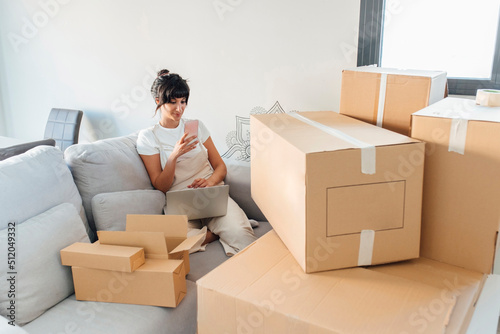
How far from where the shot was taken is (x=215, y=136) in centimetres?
271

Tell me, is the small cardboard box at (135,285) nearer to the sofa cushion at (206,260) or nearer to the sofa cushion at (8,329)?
the sofa cushion at (206,260)

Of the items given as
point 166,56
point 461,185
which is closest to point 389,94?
point 461,185

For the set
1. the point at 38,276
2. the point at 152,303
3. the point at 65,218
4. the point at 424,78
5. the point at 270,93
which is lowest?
the point at 152,303

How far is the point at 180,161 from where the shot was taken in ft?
7.00

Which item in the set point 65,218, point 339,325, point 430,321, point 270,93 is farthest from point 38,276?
point 270,93

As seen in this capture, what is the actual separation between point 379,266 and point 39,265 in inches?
43.8

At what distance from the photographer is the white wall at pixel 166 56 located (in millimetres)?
2252

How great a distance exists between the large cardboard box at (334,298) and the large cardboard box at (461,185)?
0.06m

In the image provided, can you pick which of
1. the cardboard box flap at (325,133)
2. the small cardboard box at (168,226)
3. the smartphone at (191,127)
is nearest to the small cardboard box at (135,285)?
the small cardboard box at (168,226)

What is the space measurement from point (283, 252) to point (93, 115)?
100.0 inches

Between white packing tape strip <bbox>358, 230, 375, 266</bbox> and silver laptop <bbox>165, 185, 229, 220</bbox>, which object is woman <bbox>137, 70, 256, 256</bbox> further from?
white packing tape strip <bbox>358, 230, 375, 266</bbox>

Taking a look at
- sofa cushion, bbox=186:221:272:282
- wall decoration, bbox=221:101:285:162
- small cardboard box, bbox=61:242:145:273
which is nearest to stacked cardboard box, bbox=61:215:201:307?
small cardboard box, bbox=61:242:145:273

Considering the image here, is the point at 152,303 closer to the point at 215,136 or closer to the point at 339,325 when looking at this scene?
the point at 339,325

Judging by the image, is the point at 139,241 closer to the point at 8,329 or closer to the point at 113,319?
the point at 113,319
